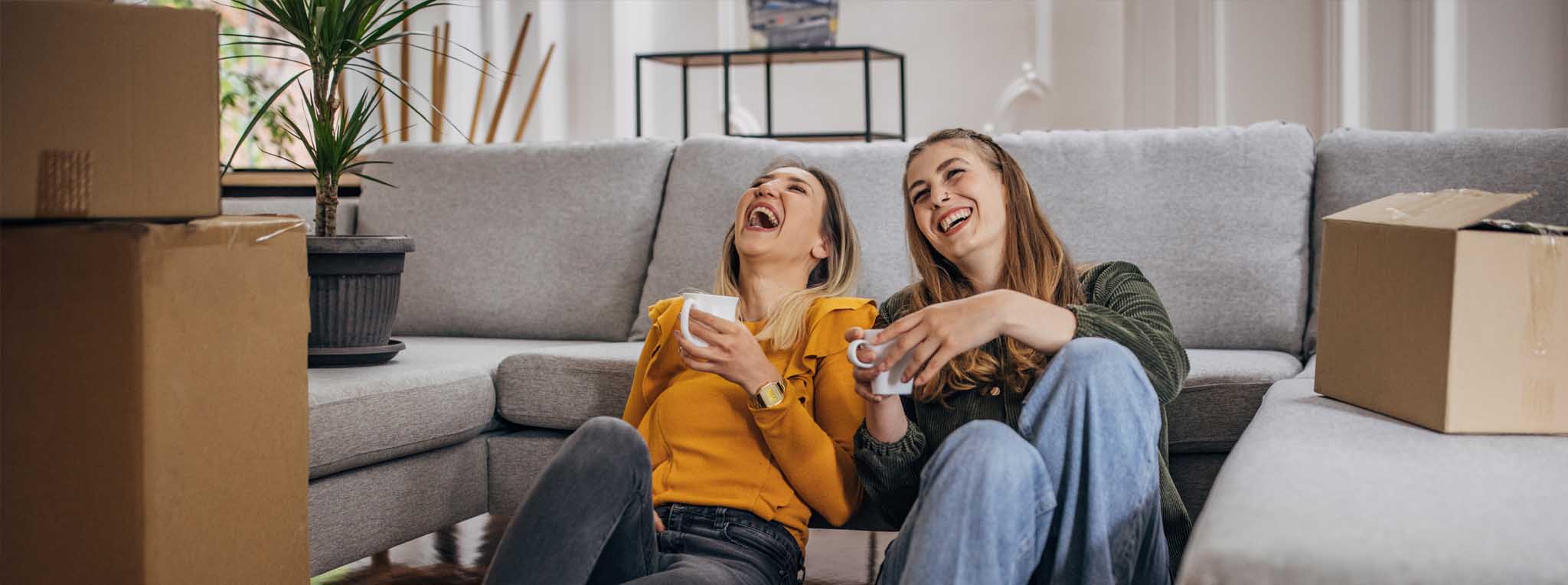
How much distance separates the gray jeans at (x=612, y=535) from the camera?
1.20 metres

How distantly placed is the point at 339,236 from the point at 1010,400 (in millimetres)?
1090

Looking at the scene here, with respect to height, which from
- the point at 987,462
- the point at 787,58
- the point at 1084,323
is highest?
the point at 787,58

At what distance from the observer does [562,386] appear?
6.50 ft

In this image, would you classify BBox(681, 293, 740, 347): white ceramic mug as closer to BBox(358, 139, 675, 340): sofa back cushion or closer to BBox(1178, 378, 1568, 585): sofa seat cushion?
BBox(1178, 378, 1568, 585): sofa seat cushion

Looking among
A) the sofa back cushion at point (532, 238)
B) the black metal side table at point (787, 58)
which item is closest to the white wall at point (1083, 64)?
the black metal side table at point (787, 58)

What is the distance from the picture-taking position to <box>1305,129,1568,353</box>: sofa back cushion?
6.21ft

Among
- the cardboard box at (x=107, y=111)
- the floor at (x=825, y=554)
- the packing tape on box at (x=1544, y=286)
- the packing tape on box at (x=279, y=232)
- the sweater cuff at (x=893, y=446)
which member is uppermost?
the cardboard box at (x=107, y=111)

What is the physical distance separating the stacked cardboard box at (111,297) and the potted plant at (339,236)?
974 mm

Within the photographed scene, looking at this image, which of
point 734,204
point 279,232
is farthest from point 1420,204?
point 734,204

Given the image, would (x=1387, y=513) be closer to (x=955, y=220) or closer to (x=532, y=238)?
(x=955, y=220)

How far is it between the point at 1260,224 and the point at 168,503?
5.70 feet

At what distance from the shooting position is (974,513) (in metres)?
1.08

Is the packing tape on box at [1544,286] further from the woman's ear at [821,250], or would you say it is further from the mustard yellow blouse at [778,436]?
the woman's ear at [821,250]

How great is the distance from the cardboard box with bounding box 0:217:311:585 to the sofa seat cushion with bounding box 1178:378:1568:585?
0.72m
